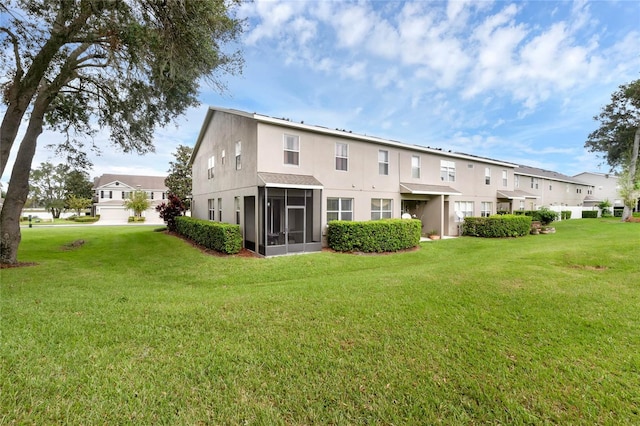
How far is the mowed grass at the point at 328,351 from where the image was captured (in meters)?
2.75

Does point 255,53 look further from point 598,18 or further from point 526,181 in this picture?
point 526,181

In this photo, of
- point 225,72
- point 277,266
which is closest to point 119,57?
point 225,72

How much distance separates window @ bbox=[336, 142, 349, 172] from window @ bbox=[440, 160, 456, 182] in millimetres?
8489

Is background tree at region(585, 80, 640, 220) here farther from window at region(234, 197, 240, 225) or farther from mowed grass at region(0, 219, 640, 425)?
window at region(234, 197, 240, 225)

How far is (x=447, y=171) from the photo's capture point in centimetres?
1995

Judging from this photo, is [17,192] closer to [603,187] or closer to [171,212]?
[171,212]

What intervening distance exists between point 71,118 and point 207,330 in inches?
554

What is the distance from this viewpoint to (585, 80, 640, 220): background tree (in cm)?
2553

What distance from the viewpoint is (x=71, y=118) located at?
12617mm

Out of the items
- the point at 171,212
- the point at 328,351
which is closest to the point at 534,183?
the point at 328,351

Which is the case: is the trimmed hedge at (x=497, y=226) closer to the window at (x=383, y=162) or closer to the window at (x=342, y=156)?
the window at (x=383, y=162)

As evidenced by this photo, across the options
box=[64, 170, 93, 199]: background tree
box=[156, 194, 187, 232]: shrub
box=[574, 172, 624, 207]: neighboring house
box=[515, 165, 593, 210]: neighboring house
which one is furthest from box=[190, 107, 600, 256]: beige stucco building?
box=[64, 170, 93, 199]: background tree

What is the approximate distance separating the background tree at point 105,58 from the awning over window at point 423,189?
37.7 feet

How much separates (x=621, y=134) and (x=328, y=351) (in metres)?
41.6
